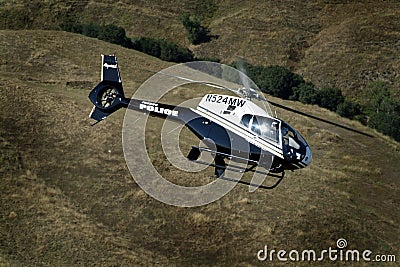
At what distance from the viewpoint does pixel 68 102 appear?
57531mm

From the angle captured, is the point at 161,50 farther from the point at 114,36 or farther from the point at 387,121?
the point at 387,121

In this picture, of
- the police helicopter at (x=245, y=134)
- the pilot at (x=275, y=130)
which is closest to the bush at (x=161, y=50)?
the police helicopter at (x=245, y=134)

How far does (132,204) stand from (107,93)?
923 centimetres

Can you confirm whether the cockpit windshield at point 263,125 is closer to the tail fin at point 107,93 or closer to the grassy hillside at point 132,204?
the tail fin at point 107,93

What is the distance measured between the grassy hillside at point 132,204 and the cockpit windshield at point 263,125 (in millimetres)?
10970

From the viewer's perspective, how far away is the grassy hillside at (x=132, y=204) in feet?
123

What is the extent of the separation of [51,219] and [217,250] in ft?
37.3

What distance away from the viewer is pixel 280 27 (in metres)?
105

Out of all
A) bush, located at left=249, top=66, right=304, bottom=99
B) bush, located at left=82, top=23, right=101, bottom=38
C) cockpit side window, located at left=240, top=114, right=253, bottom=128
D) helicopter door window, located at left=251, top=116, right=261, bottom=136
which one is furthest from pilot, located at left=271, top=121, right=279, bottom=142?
bush, located at left=82, top=23, right=101, bottom=38

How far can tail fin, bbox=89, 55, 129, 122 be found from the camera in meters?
36.7

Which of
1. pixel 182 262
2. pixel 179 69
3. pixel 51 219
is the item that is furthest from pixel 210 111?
pixel 179 69

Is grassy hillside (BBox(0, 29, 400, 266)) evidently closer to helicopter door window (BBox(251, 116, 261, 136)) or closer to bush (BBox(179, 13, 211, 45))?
helicopter door window (BBox(251, 116, 261, 136))

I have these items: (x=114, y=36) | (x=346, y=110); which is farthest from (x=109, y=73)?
(x=114, y=36)

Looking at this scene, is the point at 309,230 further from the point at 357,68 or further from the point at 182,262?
the point at 357,68
